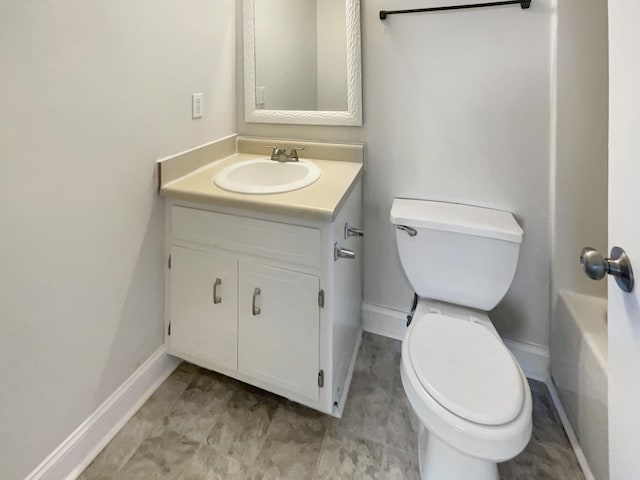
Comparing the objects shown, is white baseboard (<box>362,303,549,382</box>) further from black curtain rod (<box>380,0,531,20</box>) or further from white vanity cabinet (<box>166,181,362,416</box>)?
black curtain rod (<box>380,0,531,20</box>)

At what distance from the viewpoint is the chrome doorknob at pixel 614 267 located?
0.59 m

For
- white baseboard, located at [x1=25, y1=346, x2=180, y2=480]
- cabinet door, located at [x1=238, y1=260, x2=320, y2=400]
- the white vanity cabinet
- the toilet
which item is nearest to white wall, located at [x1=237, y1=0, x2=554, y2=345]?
the toilet

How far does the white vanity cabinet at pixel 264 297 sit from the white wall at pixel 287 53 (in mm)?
633

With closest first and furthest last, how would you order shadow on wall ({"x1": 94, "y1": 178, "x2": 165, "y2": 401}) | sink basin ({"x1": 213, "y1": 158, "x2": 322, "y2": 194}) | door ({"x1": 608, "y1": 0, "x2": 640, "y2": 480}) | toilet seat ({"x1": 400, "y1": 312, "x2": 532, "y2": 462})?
door ({"x1": 608, "y1": 0, "x2": 640, "y2": 480}) < toilet seat ({"x1": 400, "y1": 312, "x2": 532, "y2": 462}) < shadow on wall ({"x1": 94, "y1": 178, "x2": 165, "y2": 401}) < sink basin ({"x1": 213, "y1": 158, "x2": 322, "y2": 194})

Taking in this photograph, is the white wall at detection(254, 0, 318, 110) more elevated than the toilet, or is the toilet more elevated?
the white wall at detection(254, 0, 318, 110)

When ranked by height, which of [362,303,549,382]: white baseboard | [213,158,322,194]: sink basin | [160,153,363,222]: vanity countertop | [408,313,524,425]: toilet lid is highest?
[213,158,322,194]: sink basin

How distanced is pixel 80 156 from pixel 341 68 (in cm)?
114

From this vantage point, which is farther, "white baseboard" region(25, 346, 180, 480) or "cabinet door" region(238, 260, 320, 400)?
"cabinet door" region(238, 260, 320, 400)

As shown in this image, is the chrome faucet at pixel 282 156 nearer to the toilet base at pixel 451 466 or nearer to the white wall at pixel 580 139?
the white wall at pixel 580 139

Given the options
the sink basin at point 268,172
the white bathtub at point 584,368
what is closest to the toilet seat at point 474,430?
the white bathtub at point 584,368

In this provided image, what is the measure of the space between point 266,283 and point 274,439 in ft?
1.90

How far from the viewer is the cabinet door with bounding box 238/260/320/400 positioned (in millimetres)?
1306

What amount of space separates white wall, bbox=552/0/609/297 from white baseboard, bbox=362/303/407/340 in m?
0.73

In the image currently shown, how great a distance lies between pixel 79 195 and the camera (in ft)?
3.66
